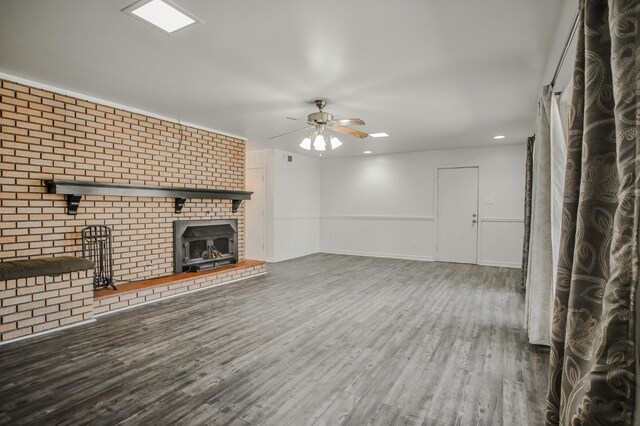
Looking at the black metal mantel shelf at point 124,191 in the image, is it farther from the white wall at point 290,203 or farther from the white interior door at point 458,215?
the white interior door at point 458,215

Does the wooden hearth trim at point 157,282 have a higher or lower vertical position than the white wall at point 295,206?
lower

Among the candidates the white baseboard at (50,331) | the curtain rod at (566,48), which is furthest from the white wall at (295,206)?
the curtain rod at (566,48)

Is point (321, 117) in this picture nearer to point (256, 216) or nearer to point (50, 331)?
point (50, 331)

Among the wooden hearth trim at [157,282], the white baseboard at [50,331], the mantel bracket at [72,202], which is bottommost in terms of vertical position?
the white baseboard at [50,331]

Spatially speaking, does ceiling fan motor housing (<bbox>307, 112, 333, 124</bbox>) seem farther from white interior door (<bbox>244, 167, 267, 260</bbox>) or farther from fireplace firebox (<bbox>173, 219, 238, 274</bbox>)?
white interior door (<bbox>244, 167, 267, 260</bbox>)

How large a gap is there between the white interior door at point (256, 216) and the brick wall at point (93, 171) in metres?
1.65

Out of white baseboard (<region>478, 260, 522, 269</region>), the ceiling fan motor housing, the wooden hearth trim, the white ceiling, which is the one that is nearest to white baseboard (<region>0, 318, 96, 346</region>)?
the wooden hearth trim

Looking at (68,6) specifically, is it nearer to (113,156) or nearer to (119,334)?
(113,156)

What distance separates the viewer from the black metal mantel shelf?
3.41 m

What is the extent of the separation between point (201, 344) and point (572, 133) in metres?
3.00

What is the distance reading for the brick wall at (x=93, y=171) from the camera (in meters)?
3.23

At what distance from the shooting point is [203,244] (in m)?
5.24

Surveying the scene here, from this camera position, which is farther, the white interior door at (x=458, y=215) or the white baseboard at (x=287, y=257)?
the white baseboard at (x=287, y=257)

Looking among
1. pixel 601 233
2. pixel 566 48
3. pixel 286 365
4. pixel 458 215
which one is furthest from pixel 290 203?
pixel 601 233
